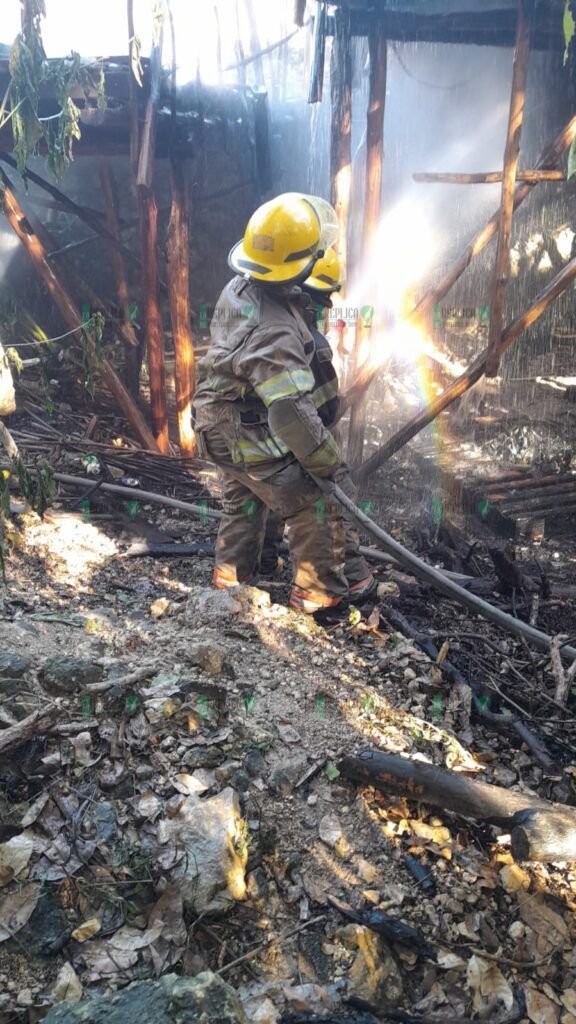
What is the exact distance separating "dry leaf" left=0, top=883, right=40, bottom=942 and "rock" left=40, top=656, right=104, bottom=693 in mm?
856

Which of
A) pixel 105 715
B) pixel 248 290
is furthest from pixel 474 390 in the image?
pixel 105 715

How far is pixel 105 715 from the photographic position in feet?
9.86

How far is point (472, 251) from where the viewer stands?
5.58 m

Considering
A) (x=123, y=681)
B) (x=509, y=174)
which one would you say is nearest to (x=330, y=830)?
(x=123, y=681)

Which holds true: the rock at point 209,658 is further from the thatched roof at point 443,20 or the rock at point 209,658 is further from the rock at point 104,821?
the thatched roof at point 443,20

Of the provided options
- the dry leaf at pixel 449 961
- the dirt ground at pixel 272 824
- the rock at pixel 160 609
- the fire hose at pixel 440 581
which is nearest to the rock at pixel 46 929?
the dirt ground at pixel 272 824

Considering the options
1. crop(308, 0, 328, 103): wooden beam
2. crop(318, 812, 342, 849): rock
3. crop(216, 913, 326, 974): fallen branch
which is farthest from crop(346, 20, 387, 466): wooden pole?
crop(216, 913, 326, 974): fallen branch

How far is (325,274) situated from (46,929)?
11.4 feet

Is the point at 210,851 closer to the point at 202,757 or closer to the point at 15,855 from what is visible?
the point at 202,757

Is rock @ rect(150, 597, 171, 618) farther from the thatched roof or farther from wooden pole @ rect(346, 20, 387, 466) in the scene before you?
the thatched roof

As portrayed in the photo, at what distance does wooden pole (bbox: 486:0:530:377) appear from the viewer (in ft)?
16.6

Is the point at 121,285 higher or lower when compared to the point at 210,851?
higher

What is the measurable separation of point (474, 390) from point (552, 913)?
284 inches

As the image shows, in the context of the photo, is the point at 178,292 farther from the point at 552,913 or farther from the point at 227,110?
the point at 552,913
